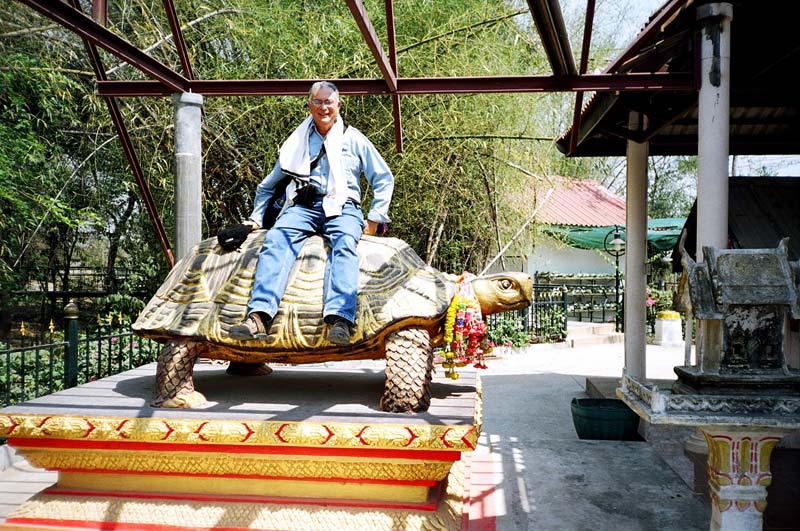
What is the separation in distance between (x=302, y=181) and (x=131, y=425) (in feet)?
4.72

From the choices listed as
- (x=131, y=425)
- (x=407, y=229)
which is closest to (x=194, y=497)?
(x=131, y=425)

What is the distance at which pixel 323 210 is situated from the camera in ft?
10.3

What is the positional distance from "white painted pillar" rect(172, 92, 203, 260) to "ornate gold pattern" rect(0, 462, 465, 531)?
5.76 feet

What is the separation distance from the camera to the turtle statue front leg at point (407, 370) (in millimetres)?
2785

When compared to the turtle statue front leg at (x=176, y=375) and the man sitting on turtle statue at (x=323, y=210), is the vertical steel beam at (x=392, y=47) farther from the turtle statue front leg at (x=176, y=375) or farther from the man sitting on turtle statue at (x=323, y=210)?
the turtle statue front leg at (x=176, y=375)

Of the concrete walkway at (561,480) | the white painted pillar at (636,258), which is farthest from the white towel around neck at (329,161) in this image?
the white painted pillar at (636,258)

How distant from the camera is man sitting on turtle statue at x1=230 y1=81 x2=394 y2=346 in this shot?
2.78 meters

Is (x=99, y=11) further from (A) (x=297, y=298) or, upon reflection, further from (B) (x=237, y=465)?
(B) (x=237, y=465)

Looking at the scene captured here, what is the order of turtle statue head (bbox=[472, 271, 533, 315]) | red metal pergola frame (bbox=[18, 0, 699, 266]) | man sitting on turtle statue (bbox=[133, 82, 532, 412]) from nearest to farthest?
man sitting on turtle statue (bbox=[133, 82, 532, 412])
turtle statue head (bbox=[472, 271, 533, 315])
red metal pergola frame (bbox=[18, 0, 699, 266])

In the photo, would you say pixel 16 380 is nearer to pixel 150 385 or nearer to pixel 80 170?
pixel 150 385

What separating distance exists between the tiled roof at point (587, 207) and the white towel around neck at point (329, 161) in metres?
13.6

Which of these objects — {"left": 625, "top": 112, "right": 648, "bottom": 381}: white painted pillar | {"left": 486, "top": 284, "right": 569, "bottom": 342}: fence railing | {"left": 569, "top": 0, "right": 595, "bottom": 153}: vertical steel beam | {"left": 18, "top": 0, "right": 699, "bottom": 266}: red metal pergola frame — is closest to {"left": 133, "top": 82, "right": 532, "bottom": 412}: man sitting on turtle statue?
{"left": 18, "top": 0, "right": 699, "bottom": 266}: red metal pergola frame

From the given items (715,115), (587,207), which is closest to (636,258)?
(715,115)

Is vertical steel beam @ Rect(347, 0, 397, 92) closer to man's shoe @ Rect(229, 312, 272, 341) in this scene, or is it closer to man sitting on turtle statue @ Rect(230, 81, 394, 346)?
man sitting on turtle statue @ Rect(230, 81, 394, 346)
